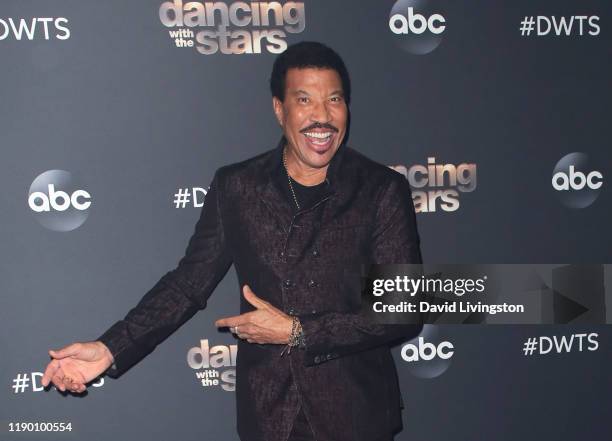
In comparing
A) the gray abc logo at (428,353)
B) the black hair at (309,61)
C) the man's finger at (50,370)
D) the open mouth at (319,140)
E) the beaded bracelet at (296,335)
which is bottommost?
the gray abc logo at (428,353)

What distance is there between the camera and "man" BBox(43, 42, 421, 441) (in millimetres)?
2189

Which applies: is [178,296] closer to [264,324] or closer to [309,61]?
[264,324]

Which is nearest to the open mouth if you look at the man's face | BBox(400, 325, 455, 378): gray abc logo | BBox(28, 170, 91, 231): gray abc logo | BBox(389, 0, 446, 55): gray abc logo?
the man's face

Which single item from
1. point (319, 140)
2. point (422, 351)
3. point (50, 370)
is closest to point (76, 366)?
point (50, 370)

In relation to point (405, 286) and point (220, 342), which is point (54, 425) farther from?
point (405, 286)

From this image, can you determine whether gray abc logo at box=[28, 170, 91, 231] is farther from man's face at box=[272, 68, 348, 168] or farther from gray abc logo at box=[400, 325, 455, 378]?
gray abc logo at box=[400, 325, 455, 378]

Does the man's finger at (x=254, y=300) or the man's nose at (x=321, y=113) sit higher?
the man's nose at (x=321, y=113)

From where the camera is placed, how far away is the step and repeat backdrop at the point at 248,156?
2844mm

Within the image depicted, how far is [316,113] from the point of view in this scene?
7.57 feet

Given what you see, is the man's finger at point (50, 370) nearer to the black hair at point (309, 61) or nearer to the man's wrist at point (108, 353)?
the man's wrist at point (108, 353)

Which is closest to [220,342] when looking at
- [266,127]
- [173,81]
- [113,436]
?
[113,436]

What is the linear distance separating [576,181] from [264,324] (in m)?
1.81

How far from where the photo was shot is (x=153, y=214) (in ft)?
9.56

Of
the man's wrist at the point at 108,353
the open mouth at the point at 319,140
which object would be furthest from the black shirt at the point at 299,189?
the man's wrist at the point at 108,353
